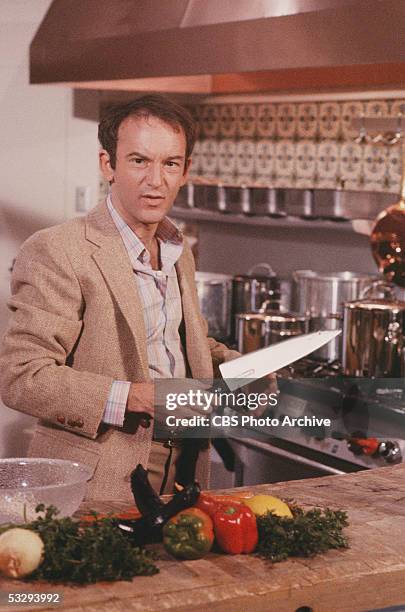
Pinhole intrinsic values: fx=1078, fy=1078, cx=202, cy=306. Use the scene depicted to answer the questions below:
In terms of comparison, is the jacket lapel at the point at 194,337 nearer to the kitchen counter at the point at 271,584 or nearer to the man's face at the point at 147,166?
the man's face at the point at 147,166

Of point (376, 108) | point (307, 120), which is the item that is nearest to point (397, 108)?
point (376, 108)

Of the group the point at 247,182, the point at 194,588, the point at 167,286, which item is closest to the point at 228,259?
the point at 247,182

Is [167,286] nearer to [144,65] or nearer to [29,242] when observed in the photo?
[29,242]

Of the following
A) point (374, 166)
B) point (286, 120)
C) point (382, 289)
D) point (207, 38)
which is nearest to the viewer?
point (207, 38)

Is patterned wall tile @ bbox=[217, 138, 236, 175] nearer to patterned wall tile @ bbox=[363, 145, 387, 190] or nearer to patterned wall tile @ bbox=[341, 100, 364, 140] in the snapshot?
patterned wall tile @ bbox=[341, 100, 364, 140]

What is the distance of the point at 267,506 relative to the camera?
5.83 feet

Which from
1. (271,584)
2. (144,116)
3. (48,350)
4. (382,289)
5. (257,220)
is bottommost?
(271,584)

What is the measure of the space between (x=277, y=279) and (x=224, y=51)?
1.14 metres

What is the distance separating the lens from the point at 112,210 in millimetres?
2305

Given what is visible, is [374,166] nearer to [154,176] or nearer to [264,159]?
[264,159]

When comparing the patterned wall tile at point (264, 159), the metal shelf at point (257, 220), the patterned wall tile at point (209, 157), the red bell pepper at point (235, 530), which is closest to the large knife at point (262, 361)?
the red bell pepper at point (235, 530)

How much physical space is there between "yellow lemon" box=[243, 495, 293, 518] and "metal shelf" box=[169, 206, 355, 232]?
2.18 meters

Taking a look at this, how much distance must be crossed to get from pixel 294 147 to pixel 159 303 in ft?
7.15

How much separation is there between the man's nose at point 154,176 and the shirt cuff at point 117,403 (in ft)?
1.35
